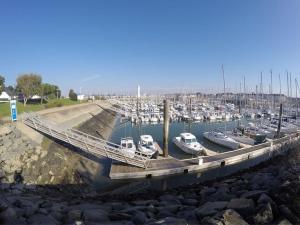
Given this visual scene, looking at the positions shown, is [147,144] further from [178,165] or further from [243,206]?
[243,206]

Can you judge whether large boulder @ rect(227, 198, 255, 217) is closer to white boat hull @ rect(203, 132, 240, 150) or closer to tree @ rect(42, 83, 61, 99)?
white boat hull @ rect(203, 132, 240, 150)

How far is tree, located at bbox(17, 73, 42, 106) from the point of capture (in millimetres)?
61875

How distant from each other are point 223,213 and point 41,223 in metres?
5.60

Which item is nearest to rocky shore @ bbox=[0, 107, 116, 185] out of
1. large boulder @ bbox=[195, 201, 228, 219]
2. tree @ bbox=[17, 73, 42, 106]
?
large boulder @ bbox=[195, 201, 228, 219]

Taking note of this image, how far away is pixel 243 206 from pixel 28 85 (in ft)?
210

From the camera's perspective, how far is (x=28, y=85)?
62.8m

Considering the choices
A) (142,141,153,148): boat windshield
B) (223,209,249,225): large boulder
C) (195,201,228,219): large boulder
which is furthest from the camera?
(142,141,153,148): boat windshield

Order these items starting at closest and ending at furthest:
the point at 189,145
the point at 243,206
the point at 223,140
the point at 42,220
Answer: the point at 243,206 → the point at 42,220 → the point at 189,145 → the point at 223,140

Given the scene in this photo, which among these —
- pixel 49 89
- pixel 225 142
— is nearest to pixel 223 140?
pixel 225 142

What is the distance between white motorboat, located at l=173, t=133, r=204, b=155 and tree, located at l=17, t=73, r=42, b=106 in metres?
41.6

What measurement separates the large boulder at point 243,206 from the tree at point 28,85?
202ft

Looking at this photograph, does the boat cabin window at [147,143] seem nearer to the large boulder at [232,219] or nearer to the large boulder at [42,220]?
the large boulder at [42,220]

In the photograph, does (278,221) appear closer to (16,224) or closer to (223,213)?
(223,213)

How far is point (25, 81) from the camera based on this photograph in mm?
62906
